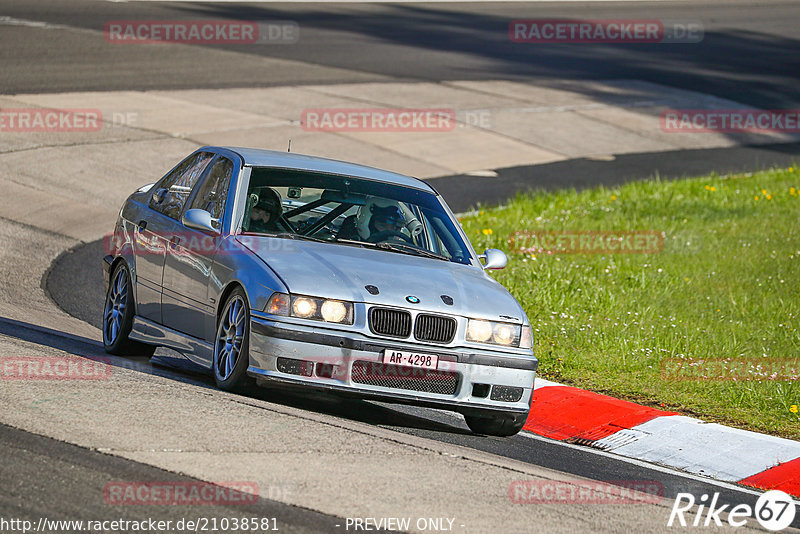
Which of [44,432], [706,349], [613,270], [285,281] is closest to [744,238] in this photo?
[613,270]

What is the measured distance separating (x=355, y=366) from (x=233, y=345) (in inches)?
32.6

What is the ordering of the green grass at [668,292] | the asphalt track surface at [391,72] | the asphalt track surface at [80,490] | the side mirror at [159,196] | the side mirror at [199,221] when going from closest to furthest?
the asphalt track surface at [80,490], the asphalt track surface at [391,72], the side mirror at [199,221], the side mirror at [159,196], the green grass at [668,292]

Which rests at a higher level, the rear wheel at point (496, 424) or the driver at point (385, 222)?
the driver at point (385, 222)

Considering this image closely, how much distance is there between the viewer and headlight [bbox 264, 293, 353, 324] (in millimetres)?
7406

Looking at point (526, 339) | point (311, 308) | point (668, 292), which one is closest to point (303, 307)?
point (311, 308)

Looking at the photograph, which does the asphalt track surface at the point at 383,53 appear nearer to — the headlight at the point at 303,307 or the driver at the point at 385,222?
the driver at the point at 385,222

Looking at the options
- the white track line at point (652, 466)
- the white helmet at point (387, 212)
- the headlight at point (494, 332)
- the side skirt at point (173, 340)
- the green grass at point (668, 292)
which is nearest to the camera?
the headlight at point (494, 332)

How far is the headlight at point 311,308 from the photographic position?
7.41m

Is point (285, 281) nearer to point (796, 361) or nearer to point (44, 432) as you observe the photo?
point (44, 432)

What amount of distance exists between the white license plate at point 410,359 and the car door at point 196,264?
4.18 feet

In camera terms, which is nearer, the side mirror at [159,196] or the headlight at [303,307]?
the headlight at [303,307]

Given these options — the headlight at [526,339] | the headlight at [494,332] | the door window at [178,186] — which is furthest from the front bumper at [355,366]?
the door window at [178,186]

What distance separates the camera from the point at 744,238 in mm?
16531

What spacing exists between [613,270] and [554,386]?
4545 mm
